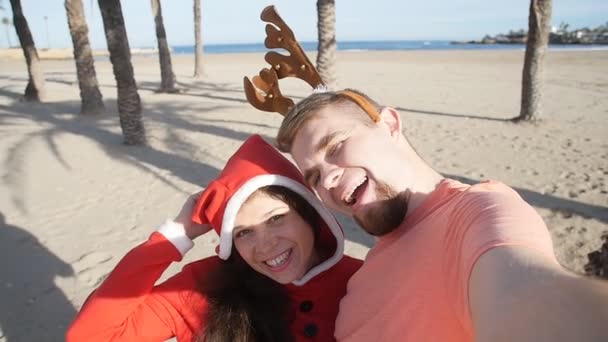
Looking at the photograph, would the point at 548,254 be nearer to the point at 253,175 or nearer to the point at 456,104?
the point at 253,175

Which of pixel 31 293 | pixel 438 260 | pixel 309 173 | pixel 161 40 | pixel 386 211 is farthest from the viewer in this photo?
pixel 161 40

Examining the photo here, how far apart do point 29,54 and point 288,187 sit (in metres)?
12.7

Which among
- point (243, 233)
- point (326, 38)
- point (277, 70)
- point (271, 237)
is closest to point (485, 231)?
point (271, 237)

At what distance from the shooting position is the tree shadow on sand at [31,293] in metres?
2.74

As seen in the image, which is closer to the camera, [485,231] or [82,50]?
[485,231]

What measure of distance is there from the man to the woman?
0.57ft

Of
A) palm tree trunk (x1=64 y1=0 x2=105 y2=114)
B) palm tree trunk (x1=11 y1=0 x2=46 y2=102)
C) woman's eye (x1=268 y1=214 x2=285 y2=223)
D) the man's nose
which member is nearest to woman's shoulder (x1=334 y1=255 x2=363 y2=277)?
woman's eye (x1=268 y1=214 x2=285 y2=223)

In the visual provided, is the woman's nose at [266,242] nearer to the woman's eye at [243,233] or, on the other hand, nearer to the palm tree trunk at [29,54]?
the woman's eye at [243,233]

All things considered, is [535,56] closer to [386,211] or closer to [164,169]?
[164,169]

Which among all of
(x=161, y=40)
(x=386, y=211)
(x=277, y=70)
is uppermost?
(x=161, y=40)

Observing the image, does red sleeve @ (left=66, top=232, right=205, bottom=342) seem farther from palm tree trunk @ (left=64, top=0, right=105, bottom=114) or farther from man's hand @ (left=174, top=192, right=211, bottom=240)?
palm tree trunk @ (left=64, top=0, right=105, bottom=114)

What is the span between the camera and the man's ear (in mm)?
1412

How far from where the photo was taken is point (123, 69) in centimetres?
675

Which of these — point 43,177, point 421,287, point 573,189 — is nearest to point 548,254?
point 421,287
